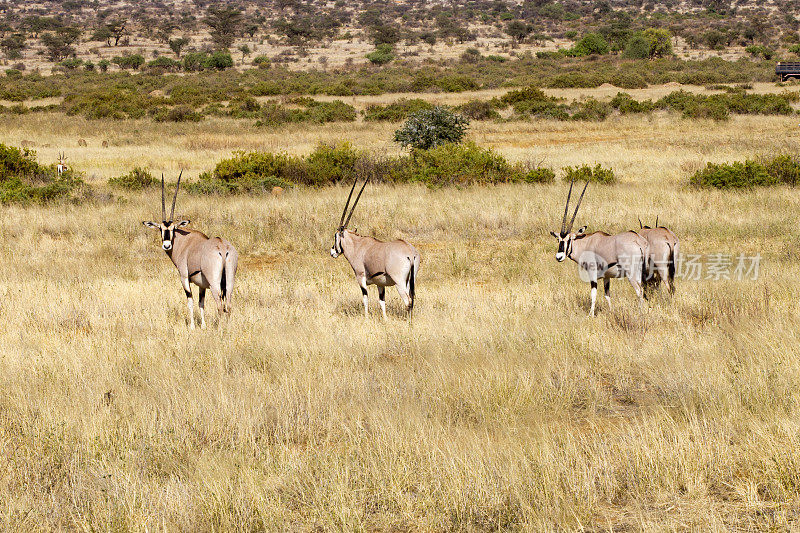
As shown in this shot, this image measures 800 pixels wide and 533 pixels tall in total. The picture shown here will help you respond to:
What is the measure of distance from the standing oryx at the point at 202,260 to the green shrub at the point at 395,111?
3086 centimetres

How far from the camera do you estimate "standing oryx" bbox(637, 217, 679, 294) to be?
1059cm

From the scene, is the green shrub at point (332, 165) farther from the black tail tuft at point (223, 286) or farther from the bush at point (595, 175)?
the black tail tuft at point (223, 286)

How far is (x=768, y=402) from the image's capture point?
21.0ft

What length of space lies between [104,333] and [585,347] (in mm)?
6237

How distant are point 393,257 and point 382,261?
20 cm

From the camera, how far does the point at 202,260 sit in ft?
32.6

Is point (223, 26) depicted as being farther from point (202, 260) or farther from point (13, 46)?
point (202, 260)

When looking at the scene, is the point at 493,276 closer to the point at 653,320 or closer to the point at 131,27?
the point at 653,320

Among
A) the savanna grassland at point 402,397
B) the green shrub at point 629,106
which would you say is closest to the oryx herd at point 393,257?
the savanna grassland at point 402,397

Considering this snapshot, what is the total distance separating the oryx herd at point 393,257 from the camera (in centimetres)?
990

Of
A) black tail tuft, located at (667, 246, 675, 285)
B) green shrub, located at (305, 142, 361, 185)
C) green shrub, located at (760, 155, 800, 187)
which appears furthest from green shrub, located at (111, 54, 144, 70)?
black tail tuft, located at (667, 246, 675, 285)

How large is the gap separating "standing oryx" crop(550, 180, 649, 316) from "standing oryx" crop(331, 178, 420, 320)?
2022mm

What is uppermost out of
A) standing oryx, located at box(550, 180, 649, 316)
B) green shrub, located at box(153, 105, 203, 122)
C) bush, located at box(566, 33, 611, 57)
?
bush, located at box(566, 33, 611, 57)

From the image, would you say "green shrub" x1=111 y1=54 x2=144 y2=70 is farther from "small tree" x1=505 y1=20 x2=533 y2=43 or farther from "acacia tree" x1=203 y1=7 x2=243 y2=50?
"small tree" x1=505 y1=20 x2=533 y2=43
